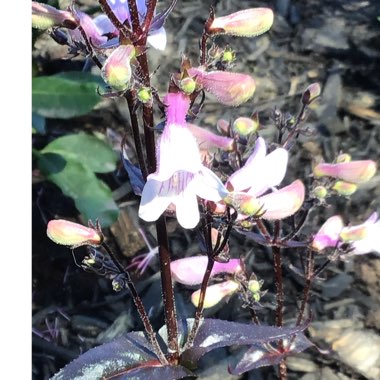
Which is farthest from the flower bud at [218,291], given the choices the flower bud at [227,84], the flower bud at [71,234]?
the flower bud at [227,84]

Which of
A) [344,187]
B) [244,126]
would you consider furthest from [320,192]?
[244,126]

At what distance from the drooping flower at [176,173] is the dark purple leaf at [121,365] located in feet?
1.54

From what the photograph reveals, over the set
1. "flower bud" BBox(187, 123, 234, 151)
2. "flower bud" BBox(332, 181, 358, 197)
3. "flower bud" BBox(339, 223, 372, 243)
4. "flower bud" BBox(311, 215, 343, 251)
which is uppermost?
"flower bud" BBox(187, 123, 234, 151)

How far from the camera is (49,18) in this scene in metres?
1.63

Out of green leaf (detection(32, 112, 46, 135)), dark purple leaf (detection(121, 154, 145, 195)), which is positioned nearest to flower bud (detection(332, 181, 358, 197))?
dark purple leaf (detection(121, 154, 145, 195))

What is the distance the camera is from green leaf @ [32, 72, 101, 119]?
10.0 feet

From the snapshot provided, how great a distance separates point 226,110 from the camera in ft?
11.2

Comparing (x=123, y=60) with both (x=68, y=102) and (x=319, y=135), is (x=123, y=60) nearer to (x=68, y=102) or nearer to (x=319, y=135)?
(x=68, y=102)

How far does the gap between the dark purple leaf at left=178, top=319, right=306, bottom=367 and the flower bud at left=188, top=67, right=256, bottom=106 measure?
0.57m

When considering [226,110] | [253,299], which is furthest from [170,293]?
[226,110]

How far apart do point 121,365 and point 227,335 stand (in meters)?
0.26

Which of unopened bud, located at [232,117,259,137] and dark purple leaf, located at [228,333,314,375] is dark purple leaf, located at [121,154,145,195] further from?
dark purple leaf, located at [228,333,314,375]
